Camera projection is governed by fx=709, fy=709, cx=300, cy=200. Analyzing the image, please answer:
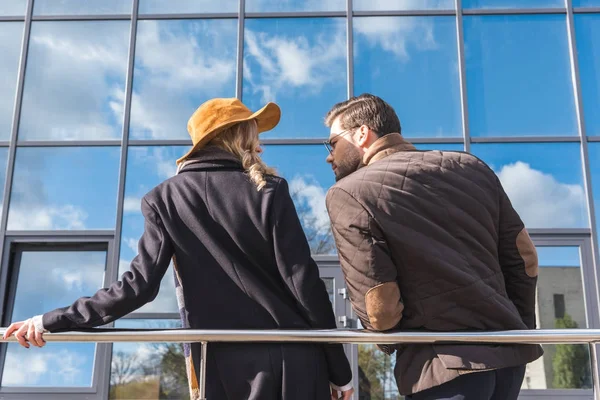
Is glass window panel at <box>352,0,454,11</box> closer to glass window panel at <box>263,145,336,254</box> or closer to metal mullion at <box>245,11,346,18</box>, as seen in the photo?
metal mullion at <box>245,11,346,18</box>

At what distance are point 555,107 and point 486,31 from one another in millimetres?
1235

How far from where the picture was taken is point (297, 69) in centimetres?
860

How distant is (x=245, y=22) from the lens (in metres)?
8.80

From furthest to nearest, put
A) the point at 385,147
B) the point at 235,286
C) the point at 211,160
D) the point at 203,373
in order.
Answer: the point at 211,160 → the point at 385,147 → the point at 235,286 → the point at 203,373

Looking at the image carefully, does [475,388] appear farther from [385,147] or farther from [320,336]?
[385,147]

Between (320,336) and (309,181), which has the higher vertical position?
(309,181)

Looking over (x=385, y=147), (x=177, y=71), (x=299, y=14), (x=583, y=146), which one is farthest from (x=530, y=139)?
(x=385, y=147)

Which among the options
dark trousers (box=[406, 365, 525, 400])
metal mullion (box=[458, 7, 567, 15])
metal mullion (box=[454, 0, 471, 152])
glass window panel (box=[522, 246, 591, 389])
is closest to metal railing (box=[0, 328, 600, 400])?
dark trousers (box=[406, 365, 525, 400])

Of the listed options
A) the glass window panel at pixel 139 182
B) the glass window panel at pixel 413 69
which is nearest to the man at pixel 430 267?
the glass window panel at pixel 139 182

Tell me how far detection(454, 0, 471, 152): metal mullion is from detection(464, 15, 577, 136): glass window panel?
54 mm

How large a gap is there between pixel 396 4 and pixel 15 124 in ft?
16.0

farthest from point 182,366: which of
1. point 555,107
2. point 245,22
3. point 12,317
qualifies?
point 555,107

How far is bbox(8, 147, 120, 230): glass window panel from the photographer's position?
26.8ft

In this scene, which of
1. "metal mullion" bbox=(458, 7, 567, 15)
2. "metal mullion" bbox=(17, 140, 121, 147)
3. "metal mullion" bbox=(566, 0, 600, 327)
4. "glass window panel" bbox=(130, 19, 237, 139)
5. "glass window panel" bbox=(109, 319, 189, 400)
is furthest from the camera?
"metal mullion" bbox=(458, 7, 567, 15)
